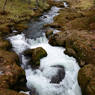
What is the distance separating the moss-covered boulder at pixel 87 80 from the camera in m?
6.40

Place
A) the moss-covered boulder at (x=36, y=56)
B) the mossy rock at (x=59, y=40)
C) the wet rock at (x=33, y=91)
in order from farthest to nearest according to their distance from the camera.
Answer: the mossy rock at (x=59, y=40) < the moss-covered boulder at (x=36, y=56) < the wet rock at (x=33, y=91)

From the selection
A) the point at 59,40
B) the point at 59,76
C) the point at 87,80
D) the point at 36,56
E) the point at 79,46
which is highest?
the point at 79,46

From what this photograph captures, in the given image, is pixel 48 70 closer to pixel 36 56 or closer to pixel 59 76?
pixel 59 76

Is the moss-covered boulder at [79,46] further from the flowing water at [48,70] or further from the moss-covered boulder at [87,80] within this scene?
the moss-covered boulder at [87,80]

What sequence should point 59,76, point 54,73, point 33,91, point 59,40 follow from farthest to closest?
point 59,40, point 54,73, point 59,76, point 33,91

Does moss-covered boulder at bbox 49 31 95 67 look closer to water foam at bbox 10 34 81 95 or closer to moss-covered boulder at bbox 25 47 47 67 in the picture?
water foam at bbox 10 34 81 95

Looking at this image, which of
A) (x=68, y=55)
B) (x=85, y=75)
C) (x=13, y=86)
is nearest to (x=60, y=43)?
(x=68, y=55)

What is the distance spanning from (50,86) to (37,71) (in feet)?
8.05

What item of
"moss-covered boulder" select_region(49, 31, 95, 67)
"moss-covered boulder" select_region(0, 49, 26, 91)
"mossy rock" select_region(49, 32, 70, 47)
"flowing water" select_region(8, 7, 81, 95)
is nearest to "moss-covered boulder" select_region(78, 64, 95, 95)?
"flowing water" select_region(8, 7, 81, 95)

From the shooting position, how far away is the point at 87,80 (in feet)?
23.5

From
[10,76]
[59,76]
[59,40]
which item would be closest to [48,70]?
[59,76]

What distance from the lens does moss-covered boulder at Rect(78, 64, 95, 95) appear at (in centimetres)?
640

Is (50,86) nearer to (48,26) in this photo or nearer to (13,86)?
(13,86)

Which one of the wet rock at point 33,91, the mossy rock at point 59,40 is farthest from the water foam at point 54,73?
the mossy rock at point 59,40
